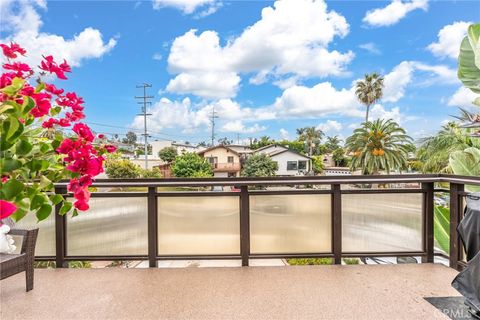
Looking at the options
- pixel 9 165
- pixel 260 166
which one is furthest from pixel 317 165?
pixel 9 165

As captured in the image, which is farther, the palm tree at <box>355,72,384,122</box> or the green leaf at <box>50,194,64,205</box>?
the palm tree at <box>355,72,384,122</box>

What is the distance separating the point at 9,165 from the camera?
76 cm

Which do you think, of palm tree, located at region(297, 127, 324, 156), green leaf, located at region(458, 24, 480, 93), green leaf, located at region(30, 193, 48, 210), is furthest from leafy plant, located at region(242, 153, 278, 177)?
green leaf, located at region(30, 193, 48, 210)

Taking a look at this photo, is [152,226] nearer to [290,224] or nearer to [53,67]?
[290,224]

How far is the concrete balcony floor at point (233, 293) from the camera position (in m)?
2.32

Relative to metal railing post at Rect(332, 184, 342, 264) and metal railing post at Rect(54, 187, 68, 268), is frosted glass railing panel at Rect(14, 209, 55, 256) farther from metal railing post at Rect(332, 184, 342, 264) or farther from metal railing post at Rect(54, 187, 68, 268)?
metal railing post at Rect(332, 184, 342, 264)

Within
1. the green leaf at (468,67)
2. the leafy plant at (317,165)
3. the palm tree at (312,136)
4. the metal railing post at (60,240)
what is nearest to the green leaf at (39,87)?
the metal railing post at (60,240)

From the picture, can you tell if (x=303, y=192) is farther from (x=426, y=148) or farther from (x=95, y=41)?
(x=95, y=41)

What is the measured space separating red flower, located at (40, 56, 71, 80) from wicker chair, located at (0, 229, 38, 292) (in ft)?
6.73

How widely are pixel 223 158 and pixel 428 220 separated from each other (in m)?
37.6

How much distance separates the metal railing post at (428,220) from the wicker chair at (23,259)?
3999mm

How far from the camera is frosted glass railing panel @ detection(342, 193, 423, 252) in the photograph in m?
3.40

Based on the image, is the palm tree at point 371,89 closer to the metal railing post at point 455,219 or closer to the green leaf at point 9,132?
the metal railing post at point 455,219

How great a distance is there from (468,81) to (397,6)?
301 inches
